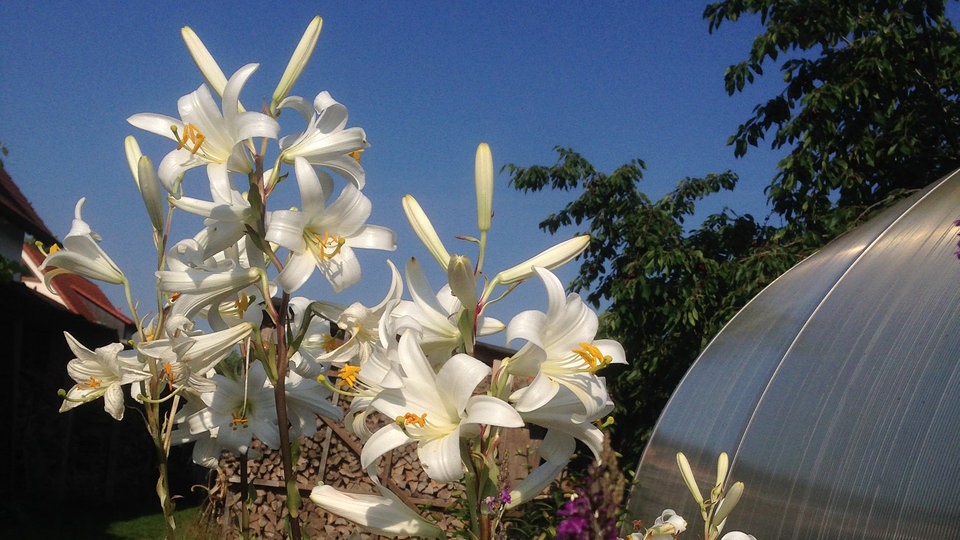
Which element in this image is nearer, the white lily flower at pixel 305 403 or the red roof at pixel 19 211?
the white lily flower at pixel 305 403

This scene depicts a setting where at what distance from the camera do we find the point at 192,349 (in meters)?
1.27

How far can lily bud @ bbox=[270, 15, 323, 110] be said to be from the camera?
1.35 m

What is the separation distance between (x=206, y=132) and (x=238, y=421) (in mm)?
522

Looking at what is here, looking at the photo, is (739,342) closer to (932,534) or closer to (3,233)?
(932,534)

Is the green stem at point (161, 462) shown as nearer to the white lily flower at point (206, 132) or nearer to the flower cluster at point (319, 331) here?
the flower cluster at point (319, 331)

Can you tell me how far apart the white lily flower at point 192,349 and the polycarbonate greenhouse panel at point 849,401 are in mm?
2654

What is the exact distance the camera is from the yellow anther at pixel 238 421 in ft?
4.75

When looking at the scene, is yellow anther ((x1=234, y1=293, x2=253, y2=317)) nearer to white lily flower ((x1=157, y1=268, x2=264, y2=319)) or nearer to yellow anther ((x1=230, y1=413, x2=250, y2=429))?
white lily flower ((x1=157, y1=268, x2=264, y2=319))

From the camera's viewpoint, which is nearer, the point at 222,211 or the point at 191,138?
the point at 222,211

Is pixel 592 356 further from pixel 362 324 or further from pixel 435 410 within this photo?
pixel 362 324

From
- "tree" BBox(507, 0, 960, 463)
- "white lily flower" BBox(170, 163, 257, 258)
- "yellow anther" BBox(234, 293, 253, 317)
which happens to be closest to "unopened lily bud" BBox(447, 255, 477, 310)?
"white lily flower" BBox(170, 163, 257, 258)

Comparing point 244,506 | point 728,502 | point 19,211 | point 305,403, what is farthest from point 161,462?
point 19,211

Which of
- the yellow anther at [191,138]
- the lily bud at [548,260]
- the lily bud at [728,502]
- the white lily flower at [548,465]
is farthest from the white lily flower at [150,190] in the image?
the lily bud at [728,502]

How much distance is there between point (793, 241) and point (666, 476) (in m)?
2.97
